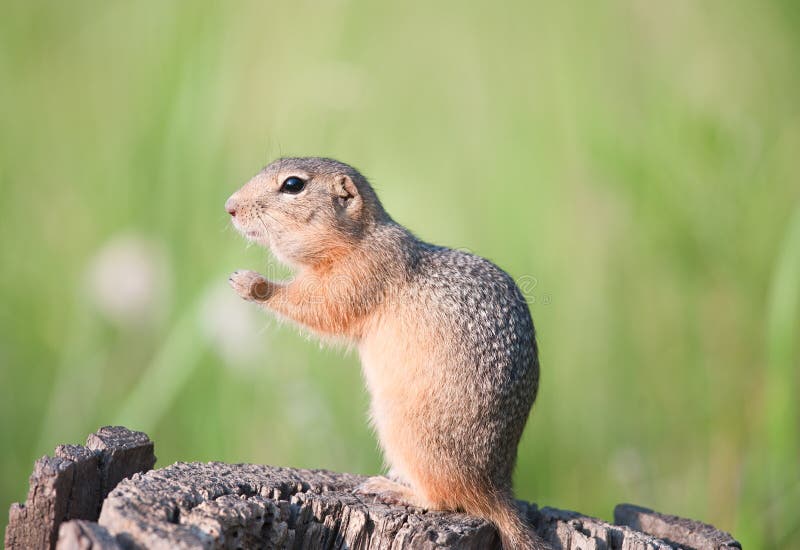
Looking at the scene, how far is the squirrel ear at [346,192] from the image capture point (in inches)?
171

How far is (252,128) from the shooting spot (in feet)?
24.6

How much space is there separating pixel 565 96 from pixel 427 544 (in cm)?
496

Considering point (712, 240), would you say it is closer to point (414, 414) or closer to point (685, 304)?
point (685, 304)

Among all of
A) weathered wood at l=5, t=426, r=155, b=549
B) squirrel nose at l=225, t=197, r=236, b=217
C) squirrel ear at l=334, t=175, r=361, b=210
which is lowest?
weathered wood at l=5, t=426, r=155, b=549

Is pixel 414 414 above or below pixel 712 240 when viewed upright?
below

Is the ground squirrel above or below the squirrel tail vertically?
above

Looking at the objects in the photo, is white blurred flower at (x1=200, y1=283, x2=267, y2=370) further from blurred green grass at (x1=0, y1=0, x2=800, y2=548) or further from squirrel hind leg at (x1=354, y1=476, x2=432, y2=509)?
squirrel hind leg at (x1=354, y1=476, x2=432, y2=509)

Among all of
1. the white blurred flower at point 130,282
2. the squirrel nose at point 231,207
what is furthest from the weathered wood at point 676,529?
the white blurred flower at point 130,282

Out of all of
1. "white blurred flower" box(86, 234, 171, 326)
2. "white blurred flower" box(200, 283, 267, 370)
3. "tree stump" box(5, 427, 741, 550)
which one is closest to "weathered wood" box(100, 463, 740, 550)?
"tree stump" box(5, 427, 741, 550)

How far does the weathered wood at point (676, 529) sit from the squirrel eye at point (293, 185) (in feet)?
6.94

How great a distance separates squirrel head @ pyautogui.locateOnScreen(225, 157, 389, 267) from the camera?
14.0 feet

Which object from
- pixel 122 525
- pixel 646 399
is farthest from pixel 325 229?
pixel 646 399

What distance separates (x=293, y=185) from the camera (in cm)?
433

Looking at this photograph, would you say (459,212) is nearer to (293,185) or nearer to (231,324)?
(231,324)
